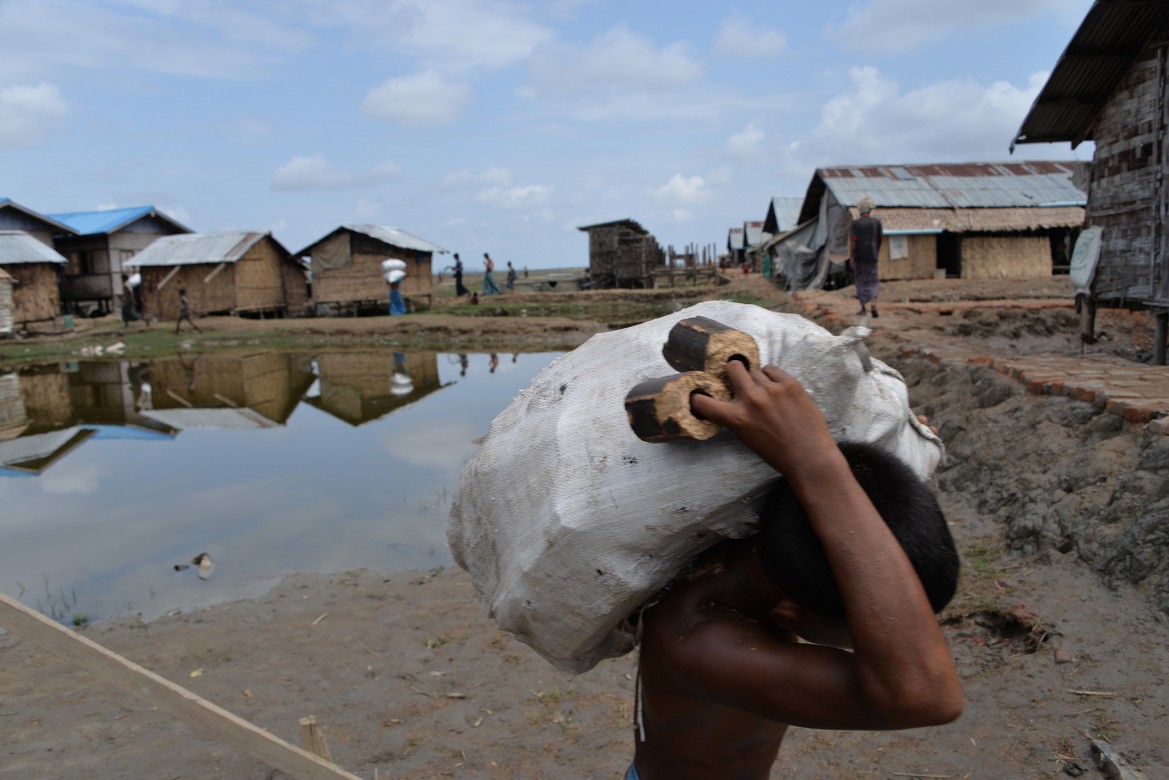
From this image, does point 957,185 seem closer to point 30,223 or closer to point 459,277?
point 459,277

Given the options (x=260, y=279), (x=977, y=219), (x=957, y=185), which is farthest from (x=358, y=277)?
(x=977, y=219)

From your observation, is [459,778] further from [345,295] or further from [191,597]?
[345,295]

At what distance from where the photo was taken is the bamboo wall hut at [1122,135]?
7.43m

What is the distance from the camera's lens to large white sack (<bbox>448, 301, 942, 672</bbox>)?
3.94ft

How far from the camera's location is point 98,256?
93.0 ft

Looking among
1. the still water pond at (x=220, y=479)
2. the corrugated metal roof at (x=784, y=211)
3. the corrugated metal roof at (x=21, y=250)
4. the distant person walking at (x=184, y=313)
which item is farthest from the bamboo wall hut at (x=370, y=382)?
the corrugated metal roof at (x=784, y=211)

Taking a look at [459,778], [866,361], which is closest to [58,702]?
[459,778]

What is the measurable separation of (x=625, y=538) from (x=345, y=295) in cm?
2765

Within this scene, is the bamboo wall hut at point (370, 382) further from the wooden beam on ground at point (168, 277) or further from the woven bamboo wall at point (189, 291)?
the wooden beam on ground at point (168, 277)

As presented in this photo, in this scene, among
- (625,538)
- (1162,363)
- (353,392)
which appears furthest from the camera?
(353,392)

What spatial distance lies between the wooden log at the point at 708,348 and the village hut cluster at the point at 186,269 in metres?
26.4

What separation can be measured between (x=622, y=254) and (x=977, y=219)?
49.7 feet

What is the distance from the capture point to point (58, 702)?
4.27 metres

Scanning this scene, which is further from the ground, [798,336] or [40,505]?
[798,336]
